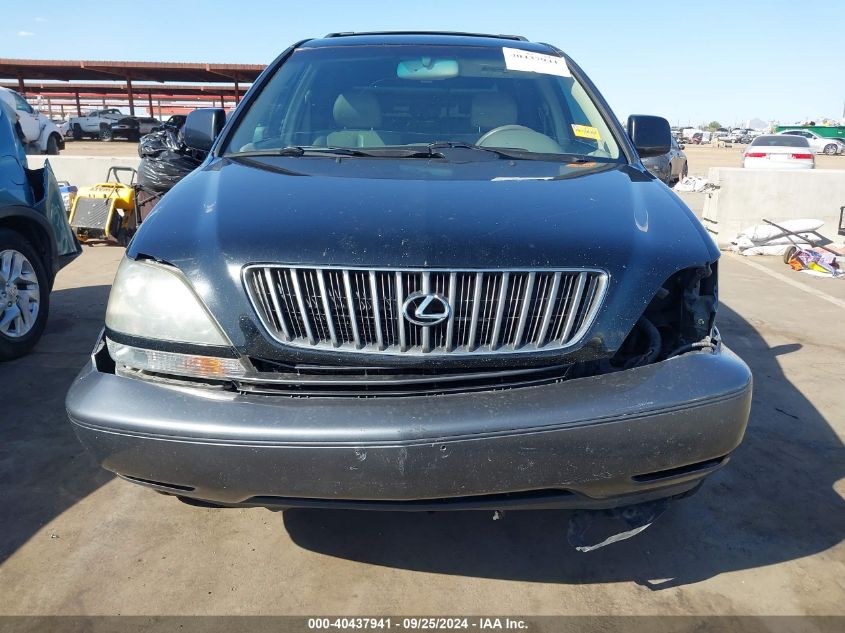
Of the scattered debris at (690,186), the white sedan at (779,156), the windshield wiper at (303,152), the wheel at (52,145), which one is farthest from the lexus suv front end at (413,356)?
the wheel at (52,145)

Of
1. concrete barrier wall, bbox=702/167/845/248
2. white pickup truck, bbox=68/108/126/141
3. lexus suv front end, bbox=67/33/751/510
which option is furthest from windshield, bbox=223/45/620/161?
white pickup truck, bbox=68/108/126/141

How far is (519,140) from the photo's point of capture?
296 centimetres

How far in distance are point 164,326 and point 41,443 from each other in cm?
169

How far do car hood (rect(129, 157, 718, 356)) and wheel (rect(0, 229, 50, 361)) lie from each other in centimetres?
234

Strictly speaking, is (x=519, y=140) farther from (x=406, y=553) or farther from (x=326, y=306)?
(x=406, y=553)

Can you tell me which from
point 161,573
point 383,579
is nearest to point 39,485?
point 161,573

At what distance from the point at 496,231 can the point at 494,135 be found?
116 centimetres

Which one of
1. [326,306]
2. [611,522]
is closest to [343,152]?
[326,306]

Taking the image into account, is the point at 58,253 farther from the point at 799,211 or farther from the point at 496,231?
the point at 799,211

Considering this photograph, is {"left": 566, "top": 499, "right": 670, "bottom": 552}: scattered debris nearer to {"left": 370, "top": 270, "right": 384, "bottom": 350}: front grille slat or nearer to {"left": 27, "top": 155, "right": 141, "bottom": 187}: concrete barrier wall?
{"left": 370, "top": 270, "right": 384, "bottom": 350}: front grille slat

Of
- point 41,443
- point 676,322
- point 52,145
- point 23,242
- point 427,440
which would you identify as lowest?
point 52,145

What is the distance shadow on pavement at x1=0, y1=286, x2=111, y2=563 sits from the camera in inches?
103

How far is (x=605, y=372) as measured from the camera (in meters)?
1.96

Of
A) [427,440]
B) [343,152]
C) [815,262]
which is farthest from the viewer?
[815,262]
